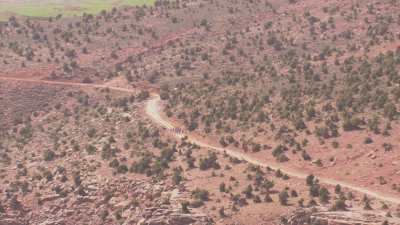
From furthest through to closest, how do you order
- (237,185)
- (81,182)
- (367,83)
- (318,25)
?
(318,25) → (367,83) → (81,182) → (237,185)

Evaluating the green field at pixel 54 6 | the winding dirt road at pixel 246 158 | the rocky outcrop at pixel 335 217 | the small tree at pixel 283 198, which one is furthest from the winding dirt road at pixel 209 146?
the green field at pixel 54 6

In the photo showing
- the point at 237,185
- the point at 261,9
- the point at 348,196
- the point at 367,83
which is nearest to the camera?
the point at 348,196

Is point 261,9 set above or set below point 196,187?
above

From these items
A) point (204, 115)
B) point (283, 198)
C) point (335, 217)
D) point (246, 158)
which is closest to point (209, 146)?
point (246, 158)

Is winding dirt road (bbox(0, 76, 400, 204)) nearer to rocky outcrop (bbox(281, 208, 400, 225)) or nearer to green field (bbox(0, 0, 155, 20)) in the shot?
rocky outcrop (bbox(281, 208, 400, 225))

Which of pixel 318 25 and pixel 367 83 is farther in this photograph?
pixel 318 25

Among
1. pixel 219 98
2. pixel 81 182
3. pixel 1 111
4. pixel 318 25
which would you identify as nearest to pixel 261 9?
pixel 318 25

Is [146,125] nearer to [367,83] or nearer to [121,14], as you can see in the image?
[367,83]
